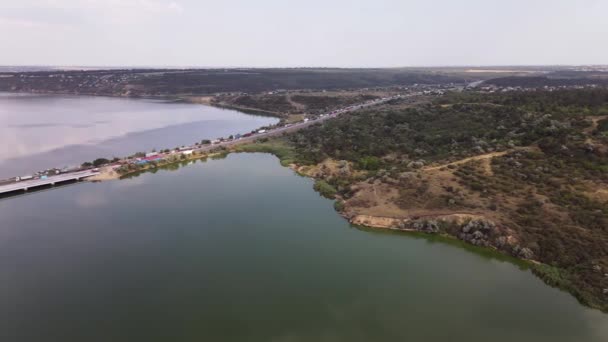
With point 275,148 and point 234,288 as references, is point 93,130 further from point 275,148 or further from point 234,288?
point 234,288

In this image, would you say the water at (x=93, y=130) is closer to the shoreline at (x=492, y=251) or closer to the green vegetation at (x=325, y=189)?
the green vegetation at (x=325, y=189)

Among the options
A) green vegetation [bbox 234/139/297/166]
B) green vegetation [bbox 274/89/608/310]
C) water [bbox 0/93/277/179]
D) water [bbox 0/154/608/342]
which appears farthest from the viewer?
water [bbox 0/93/277/179]

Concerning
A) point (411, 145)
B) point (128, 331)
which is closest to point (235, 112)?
point (411, 145)

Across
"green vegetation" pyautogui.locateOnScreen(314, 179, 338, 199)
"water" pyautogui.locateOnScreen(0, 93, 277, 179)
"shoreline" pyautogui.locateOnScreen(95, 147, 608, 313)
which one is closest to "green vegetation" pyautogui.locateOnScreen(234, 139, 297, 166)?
"green vegetation" pyautogui.locateOnScreen(314, 179, 338, 199)

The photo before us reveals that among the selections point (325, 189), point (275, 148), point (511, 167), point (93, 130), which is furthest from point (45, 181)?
point (511, 167)

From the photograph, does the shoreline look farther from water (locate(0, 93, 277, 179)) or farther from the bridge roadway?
water (locate(0, 93, 277, 179))

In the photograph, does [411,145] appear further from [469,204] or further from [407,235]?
[407,235]

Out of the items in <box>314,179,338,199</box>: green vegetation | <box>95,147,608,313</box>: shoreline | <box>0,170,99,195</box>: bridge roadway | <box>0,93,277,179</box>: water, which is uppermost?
<box>0,93,277,179</box>: water

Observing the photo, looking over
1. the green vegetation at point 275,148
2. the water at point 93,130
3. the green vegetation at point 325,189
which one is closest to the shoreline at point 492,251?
the green vegetation at point 325,189

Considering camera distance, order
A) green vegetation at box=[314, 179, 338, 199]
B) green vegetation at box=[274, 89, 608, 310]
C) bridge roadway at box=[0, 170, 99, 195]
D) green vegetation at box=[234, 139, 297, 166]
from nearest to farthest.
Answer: green vegetation at box=[274, 89, 608, 310]
green vegetation at box=[314, 179, 338, 199]
bridge roadway at box=[0, 170, 99, 195]
green vegetation at box=[234, 139, 297, 166]
